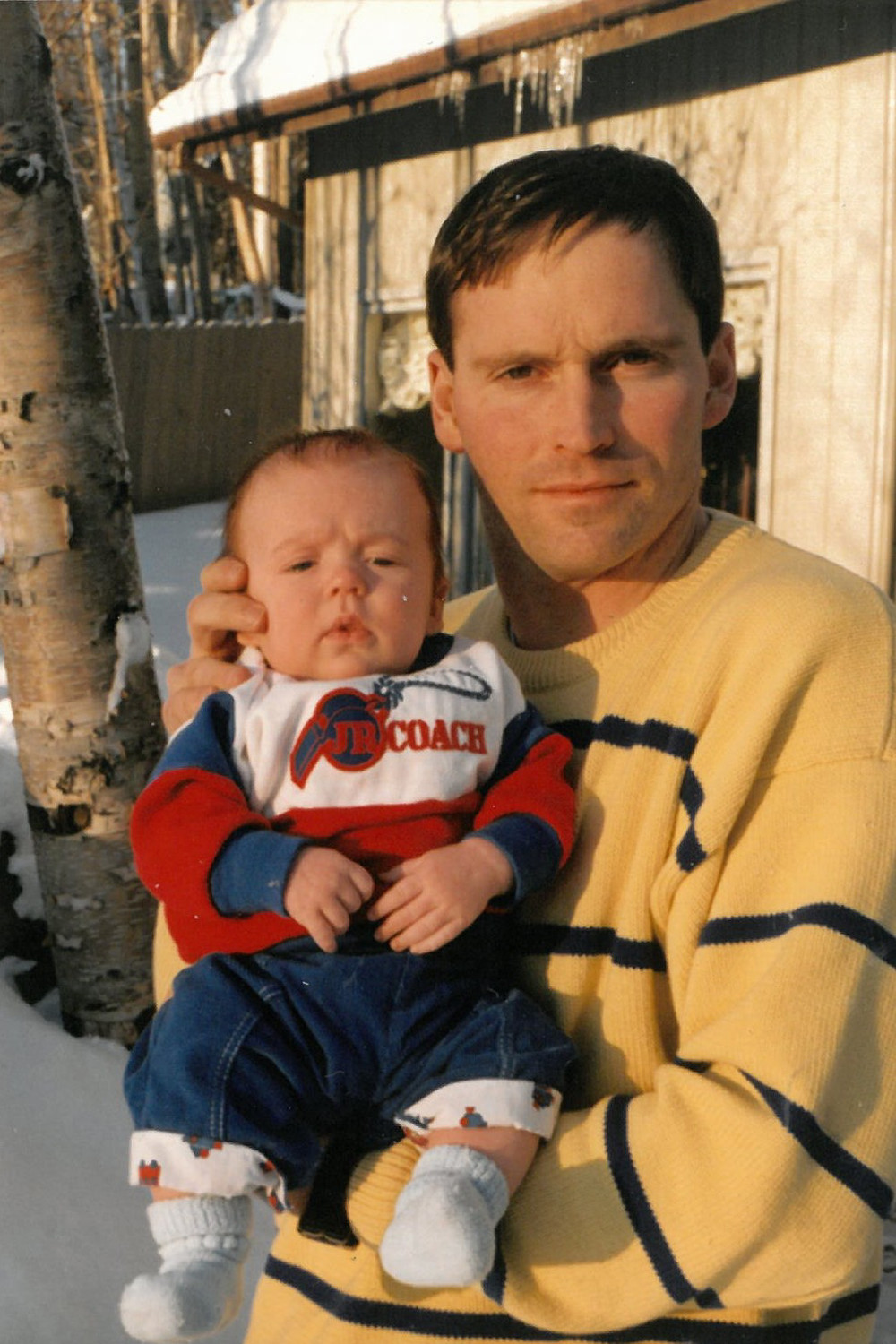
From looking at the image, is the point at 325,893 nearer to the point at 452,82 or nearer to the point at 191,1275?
the point at 191,1275

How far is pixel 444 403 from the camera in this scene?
2090mm

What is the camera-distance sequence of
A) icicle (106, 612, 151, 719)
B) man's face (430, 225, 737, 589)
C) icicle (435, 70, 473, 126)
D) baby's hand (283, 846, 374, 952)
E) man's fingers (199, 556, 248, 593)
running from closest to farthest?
1. baby's hand (283, 846, 374, 952)
2. man's face (430, 225, 737, 589)
3. man's fingers (199, 556, 248, 593)
4. icicle (106, 612, 151, 719)
5. icicle (435, 70, 473, 126)

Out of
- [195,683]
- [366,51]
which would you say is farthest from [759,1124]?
[366,51]

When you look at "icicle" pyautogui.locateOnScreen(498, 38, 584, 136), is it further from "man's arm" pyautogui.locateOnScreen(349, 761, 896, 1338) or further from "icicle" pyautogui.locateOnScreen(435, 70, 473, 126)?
"man's arm" pyautogui.locateOnScreen(349, 761, 896, 1338)

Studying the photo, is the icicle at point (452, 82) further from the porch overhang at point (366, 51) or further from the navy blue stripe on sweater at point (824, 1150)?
the navy blue stripe on sweater at point (824, 1150)

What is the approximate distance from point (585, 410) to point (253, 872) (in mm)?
720

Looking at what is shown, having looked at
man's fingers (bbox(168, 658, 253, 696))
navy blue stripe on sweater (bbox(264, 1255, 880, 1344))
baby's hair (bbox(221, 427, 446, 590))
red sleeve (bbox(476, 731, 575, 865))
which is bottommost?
navy blue stripe on sweater (bbox(264, 1255, 880, 1344))

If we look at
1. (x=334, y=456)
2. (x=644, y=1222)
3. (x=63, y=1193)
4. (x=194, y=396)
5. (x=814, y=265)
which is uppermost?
(x=814, y=265)

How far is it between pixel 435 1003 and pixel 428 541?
678 mm

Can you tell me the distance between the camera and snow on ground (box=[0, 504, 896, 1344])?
256cm

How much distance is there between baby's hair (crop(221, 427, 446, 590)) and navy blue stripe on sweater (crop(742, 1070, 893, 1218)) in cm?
93

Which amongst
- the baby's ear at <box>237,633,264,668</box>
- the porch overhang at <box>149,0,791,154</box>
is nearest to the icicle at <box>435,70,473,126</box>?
the porch overhang at <box>149,0,791,154</box>

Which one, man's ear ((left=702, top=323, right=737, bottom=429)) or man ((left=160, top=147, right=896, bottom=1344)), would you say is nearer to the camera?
man ((left=160, top=147, right=896, bottom=1344))

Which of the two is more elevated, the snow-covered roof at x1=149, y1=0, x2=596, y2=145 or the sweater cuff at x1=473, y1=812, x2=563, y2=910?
the snow-covered roof at x1=149, y1=0, x2=596, y2=145
